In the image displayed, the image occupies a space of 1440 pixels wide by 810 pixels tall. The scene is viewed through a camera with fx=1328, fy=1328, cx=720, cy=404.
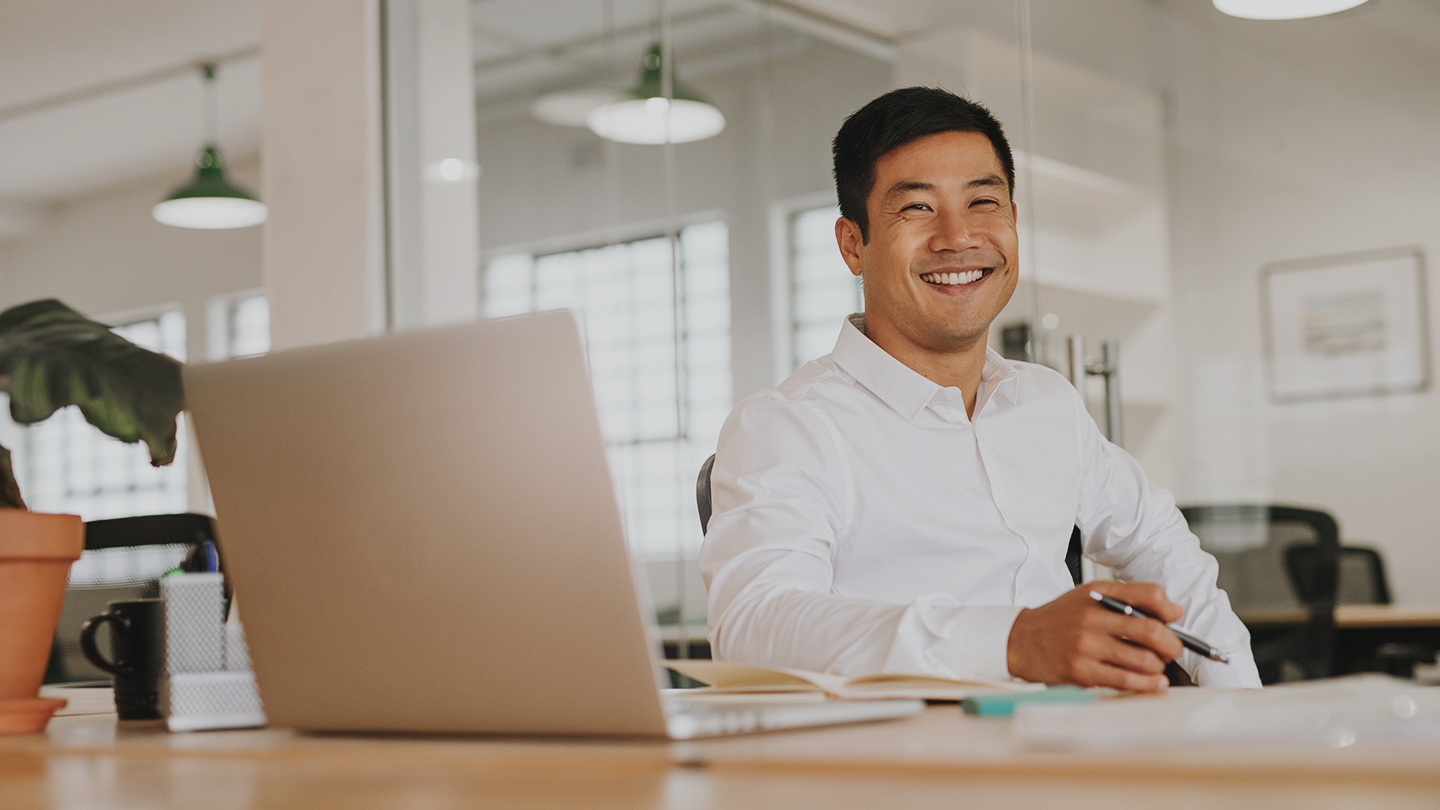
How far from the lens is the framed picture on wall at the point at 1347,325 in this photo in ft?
8.73

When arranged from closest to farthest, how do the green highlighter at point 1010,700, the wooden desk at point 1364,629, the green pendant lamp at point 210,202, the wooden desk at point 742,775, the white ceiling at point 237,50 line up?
the wooden desk at point 742,775, the green highlighter at point 1010,700, the wooden desk at point 1364,629, the white ceiling at point 237,50, the green pendant lamp at point 210,202

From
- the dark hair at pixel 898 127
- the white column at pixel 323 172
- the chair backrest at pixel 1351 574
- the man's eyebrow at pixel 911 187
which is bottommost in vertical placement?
the chair backrest at pixel 1351 574

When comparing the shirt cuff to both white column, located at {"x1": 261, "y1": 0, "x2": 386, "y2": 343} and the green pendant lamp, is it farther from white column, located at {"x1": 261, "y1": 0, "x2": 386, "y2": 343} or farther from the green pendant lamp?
the green pendant lamp

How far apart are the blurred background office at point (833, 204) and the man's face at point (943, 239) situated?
37.6 inches

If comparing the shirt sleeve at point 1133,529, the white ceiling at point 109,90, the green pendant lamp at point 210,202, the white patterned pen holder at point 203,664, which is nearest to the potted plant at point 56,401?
the white patterned pen holder at point 203,664

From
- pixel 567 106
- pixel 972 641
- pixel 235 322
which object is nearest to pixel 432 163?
pixel 567 106

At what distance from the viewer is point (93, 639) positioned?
1.12 meters

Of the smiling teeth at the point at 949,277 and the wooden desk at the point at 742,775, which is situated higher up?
the smiling teeth at the point at 949,277

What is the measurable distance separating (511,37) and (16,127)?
4.41 m

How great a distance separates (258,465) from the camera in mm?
883

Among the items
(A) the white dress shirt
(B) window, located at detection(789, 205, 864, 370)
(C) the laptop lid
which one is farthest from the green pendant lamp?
(C) the laptop lid

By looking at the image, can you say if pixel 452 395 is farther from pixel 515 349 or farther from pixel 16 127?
pixel 16 127

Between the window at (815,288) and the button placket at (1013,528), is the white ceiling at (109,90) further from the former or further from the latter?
the button placket at (1013,528)

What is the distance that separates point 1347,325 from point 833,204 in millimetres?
1180
